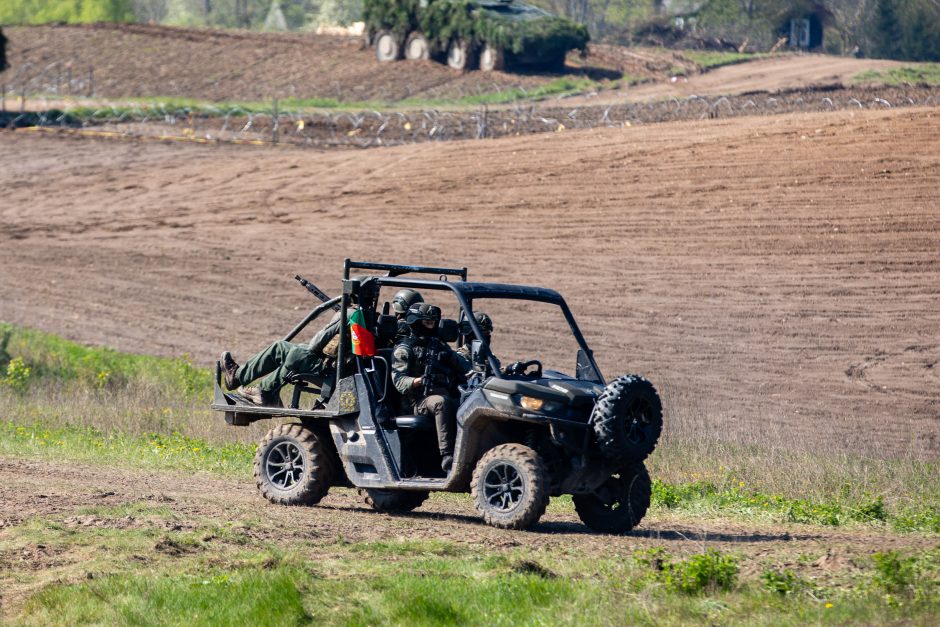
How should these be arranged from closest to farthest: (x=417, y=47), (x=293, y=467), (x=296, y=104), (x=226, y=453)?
1. (x=293, y=467)
2. (x=226, y=453)
3. (x=296, y=104)
4. (x=417, y=47)

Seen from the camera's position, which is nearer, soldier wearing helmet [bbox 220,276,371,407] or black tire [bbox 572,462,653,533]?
black tire [bbox 572,462,653,533]

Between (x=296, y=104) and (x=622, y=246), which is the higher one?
(x=296, y=104)

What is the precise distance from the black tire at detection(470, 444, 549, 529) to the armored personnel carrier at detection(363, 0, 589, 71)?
47.4 metres

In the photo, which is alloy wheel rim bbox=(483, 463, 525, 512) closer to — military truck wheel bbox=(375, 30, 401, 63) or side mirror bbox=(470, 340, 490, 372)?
side mirror bbox=(470, 340, 490, 372)

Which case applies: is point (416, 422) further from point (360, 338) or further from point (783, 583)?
point (783, 583)

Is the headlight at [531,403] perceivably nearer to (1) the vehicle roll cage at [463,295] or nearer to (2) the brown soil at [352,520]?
(1) the vehicle roll cage at [463,295]

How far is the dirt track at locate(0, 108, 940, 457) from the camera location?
20328mm

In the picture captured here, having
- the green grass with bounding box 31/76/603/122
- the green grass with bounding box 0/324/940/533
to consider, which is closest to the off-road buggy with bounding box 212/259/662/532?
the green grass with bounding box 0/324/940/533

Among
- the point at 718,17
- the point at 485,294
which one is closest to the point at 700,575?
the point at 485,294

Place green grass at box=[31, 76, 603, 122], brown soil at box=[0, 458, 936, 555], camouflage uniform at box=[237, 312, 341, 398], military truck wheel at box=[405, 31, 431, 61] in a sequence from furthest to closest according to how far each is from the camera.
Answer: military truck wheel at box=[405, 31, 431, 61]
green grass at box=[31, 76, 603, 122]
camouflage uniform at box=[237, 312, 341, 398]
brown soil at box=[0, 458, 936, 555]

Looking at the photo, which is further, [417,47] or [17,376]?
[417,47]

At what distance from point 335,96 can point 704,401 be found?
3884cm

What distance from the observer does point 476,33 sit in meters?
57.7

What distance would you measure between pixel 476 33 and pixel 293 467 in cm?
4770
